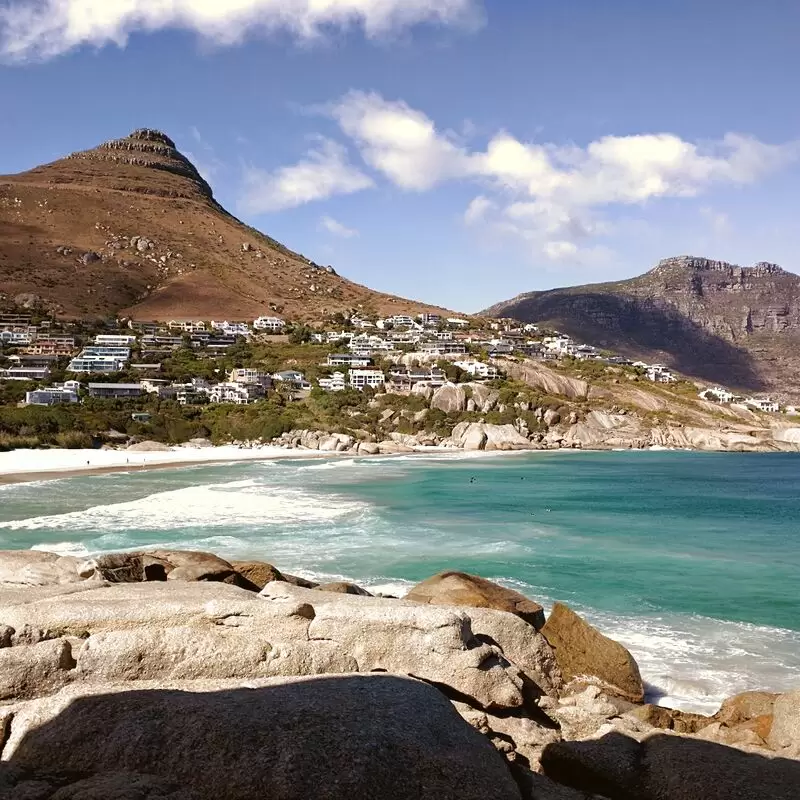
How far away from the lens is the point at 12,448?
211ft

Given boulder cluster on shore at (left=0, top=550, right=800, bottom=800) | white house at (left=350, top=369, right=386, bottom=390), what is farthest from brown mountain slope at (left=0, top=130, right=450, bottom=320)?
boulder cluster on shore at (left=0, top=550, right=800, bottom=800)

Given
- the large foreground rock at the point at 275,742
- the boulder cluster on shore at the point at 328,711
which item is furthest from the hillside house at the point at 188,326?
the large foreground rock at the point at 275,742

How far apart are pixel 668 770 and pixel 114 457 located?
66.0 m

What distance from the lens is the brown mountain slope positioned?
152500 millimetres

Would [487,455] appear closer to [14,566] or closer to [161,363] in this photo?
[161,363]

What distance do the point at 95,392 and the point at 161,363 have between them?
69.7 ft

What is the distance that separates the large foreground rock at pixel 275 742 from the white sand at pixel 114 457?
5519cm

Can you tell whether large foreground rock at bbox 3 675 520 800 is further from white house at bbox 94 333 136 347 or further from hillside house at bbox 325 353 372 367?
white house at bbox 94 333 136 347

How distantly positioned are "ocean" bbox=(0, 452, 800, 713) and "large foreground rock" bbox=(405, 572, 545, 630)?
265 cm

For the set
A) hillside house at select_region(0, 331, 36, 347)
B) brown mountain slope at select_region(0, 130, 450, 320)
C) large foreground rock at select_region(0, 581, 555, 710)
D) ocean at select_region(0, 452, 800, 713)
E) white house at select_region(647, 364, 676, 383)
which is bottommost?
ocean at select_region(0, 452, 800, 713)

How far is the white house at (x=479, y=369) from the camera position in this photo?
11545cm

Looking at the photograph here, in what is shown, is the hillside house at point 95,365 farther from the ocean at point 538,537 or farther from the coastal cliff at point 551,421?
the ocean at point 538,537

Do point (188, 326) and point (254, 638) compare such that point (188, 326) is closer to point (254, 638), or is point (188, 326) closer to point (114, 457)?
point (114, 457)

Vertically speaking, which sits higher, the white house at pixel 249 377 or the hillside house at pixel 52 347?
the hillside house at pixel 52 347
